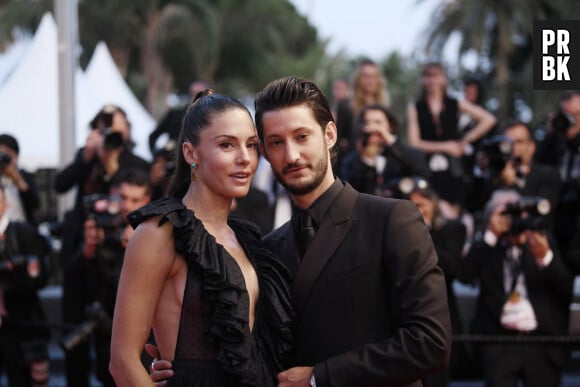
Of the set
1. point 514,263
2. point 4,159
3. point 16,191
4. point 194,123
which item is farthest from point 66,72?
point 194,123

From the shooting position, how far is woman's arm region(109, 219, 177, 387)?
299cm

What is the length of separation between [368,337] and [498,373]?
112 inches

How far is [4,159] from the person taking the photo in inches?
279

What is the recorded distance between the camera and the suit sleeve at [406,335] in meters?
2.96

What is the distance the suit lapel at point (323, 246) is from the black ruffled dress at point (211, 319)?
0.09 m

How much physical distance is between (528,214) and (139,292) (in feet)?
10.4

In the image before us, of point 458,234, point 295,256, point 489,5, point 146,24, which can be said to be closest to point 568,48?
point 458,234

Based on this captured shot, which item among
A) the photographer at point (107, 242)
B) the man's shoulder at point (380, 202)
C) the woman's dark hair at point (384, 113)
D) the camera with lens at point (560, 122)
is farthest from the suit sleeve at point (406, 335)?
the camera with lens at point (560, 122)

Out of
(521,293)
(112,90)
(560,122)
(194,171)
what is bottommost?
(521,293)

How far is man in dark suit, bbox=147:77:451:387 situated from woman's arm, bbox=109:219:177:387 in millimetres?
101

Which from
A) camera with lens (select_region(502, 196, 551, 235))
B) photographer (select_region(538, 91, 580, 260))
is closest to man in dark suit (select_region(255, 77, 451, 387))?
camera with lens (select_region(502, 196, 551, 235))

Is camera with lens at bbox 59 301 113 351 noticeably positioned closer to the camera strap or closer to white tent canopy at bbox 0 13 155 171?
the camera strap

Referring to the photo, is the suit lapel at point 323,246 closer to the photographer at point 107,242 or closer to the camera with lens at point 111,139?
the photographer at point 107,242

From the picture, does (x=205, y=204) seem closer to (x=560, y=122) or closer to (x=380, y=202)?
(x=380, y=202)
